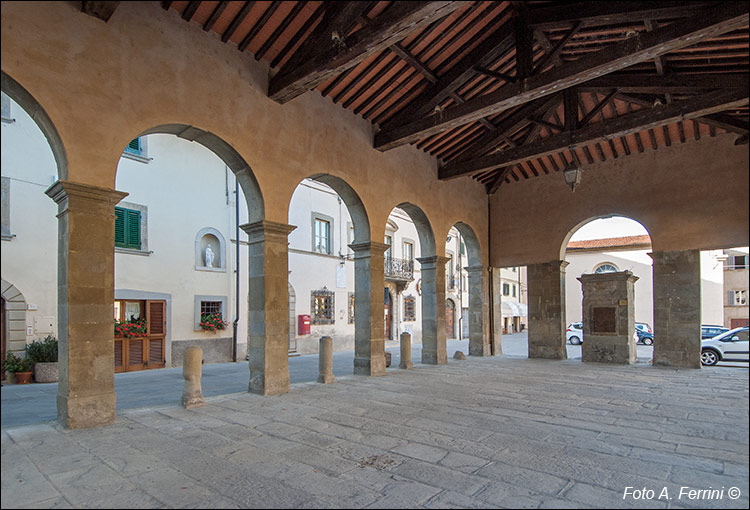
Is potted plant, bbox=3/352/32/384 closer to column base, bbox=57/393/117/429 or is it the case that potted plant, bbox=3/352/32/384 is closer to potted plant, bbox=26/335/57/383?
potted plant, bbox=26/335/57/383

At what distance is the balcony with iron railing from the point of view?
21.3 meters

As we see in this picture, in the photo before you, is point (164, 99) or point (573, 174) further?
point (573, 174)

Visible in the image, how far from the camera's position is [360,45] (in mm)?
6309

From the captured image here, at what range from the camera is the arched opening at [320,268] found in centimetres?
1666

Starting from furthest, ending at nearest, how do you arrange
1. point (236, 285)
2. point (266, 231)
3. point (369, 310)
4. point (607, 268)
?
point (607, 268) < point (236, 285) < point (369, 310) < point (266, 231)

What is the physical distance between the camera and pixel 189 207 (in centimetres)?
1370

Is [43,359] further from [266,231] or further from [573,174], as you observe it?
[573,174]

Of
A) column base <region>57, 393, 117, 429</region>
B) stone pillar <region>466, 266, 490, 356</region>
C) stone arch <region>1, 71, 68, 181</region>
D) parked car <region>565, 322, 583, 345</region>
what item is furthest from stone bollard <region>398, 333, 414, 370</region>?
parked car <region>565, 322, 583, 345</region>

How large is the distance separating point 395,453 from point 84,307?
156 inches

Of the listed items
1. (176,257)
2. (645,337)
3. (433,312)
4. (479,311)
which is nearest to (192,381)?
(433,312)

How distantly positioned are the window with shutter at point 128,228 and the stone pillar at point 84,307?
7.01 metres

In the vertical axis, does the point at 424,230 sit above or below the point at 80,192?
above

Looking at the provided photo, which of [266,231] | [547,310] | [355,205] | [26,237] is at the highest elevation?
[355,205]

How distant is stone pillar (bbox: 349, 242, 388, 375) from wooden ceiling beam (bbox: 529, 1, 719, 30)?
5.24m
